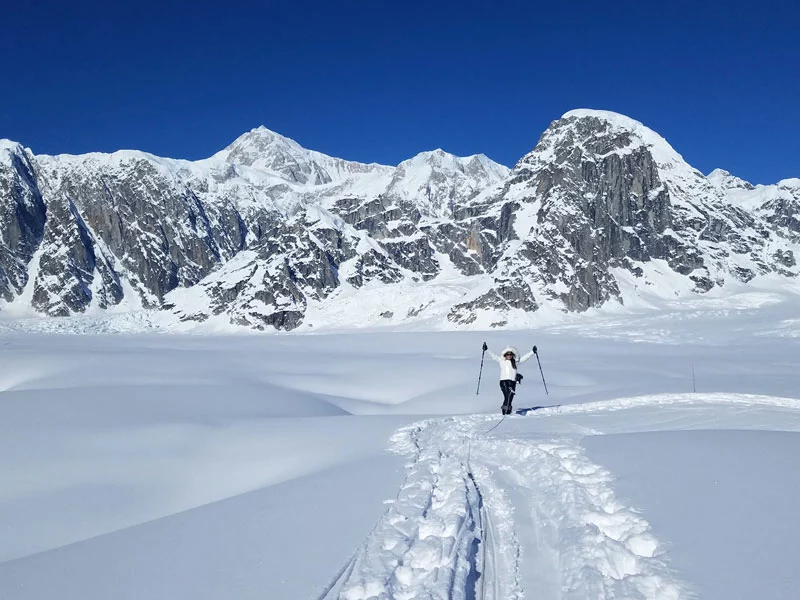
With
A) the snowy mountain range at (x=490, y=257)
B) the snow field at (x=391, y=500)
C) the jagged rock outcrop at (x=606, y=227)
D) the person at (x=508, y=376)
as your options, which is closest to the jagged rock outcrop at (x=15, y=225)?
the snowy mountain range at (x=490, y=257)

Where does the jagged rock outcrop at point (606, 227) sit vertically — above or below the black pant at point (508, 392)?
above

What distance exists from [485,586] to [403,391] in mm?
22116

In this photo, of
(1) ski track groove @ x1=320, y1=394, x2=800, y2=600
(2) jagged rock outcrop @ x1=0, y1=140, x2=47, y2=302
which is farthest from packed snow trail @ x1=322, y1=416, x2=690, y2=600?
(2) jagged rock outcrop @ x1=0, y1=140, x2=47, y2=302

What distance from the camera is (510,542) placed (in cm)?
642

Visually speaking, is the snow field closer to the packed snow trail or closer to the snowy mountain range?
the packed snow trail

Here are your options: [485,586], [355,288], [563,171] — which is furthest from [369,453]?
[563,171]

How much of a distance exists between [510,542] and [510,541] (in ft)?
0.09

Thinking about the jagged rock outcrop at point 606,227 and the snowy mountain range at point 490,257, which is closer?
the jagged rock outcrop at point 606,227

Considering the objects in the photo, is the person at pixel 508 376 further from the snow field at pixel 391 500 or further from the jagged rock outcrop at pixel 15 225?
the jagged rock outcrop at pixel 15 225

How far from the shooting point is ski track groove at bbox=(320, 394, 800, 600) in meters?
5.27

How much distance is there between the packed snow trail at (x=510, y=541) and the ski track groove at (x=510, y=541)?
11mm

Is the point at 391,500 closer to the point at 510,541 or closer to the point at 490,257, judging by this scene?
the point at 510,541

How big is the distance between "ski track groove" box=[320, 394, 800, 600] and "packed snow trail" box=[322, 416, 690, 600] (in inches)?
0.4

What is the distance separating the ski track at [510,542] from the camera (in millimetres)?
5270
